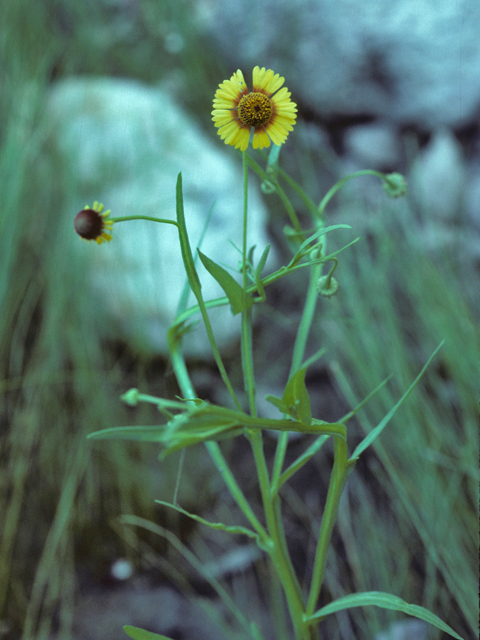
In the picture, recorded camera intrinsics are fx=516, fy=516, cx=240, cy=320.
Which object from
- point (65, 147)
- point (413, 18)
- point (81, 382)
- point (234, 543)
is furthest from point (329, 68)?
point (234, 543)

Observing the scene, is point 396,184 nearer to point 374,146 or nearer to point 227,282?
point 227,282

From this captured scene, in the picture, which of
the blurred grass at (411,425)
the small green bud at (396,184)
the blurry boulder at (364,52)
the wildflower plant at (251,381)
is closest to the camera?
the wildflower plant at (251,381)

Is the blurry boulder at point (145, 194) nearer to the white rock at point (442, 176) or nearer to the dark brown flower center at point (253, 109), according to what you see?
the white rock at point (442, 176)

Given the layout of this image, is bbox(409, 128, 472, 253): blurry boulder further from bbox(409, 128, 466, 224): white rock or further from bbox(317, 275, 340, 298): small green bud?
bbox(317, 275, 340, 298): small green bud

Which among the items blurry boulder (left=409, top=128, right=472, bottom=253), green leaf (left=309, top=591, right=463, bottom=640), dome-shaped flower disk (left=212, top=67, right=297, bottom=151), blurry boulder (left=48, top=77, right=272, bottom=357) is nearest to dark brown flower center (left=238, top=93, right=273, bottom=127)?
dome-shaped flower disk (left=212, top=67, right=297, bottom=151)

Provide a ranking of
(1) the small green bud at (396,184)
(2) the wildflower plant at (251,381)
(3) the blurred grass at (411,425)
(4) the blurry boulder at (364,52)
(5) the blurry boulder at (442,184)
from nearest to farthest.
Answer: (2) the wildflower plant at (251,381)
(1) the small green bud at (396,184)
(3) the blurred grass at (411,425)
(4) the blurry boulder at (364,52)
(5) the blurry boulder at (442,184)

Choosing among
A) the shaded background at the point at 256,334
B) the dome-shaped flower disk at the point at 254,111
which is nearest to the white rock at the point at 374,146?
the shaded background at the point at 256,334

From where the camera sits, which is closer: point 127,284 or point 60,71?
point 127,284

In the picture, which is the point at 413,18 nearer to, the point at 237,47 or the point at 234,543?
the point at 237,47

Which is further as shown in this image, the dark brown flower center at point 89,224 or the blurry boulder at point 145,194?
the blurry boulder at point 145,194
